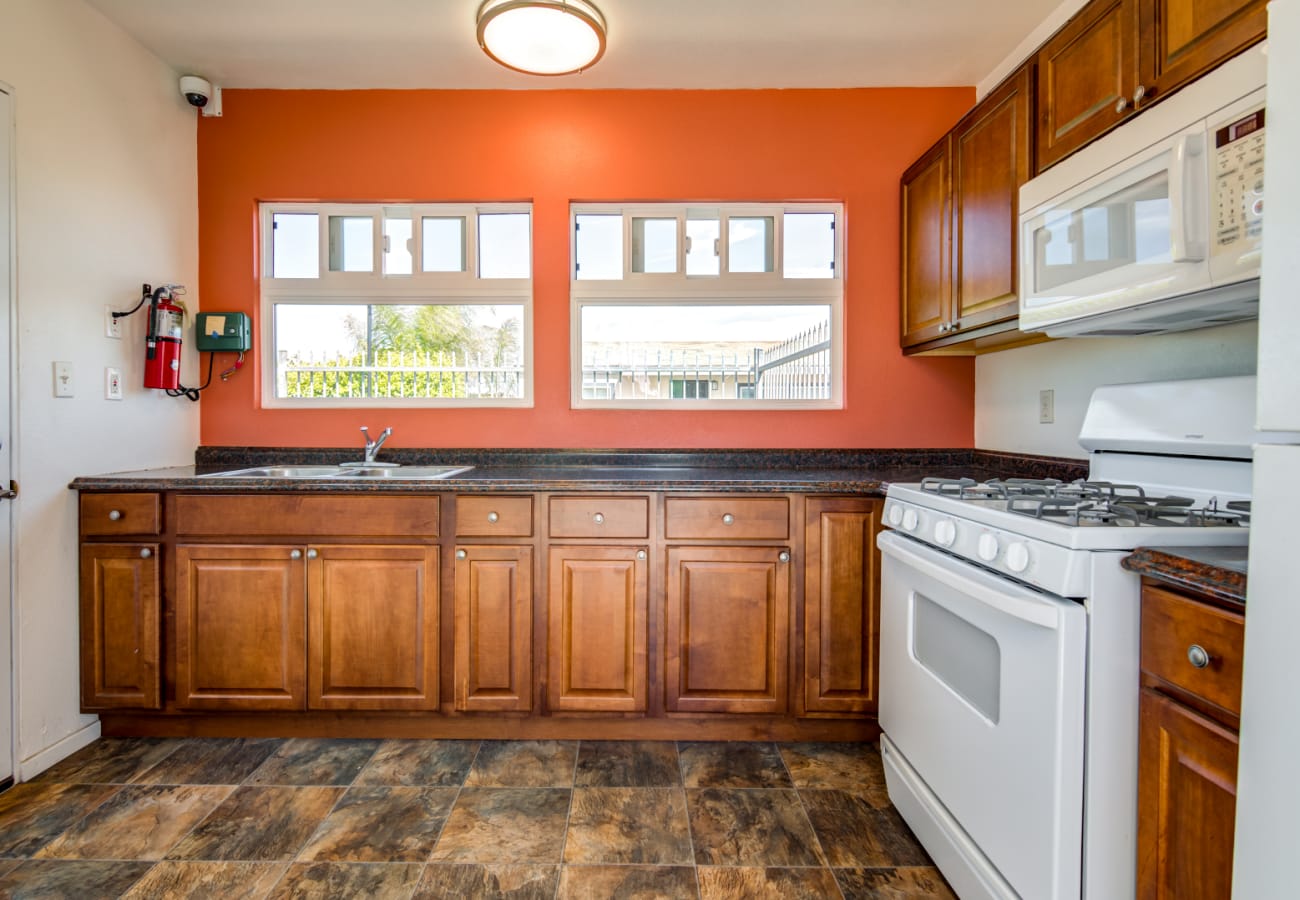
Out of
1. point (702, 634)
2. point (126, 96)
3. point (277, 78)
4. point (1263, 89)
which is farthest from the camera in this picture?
point (277, 78)

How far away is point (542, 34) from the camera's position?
1.90m

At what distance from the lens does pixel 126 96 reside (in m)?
2.25

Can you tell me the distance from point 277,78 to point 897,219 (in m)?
2.70

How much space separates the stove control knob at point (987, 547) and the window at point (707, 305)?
4.74ft

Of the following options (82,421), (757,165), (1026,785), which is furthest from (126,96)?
(1026,785)

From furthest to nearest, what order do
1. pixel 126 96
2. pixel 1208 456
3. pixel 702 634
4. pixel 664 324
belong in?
1. pixel 664 324
2. pixel 126 96
3. pixel 702 634
4. pixel 1208 456

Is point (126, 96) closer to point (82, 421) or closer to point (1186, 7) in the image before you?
point (82, 421)

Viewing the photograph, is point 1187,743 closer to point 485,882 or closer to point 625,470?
point 485,882

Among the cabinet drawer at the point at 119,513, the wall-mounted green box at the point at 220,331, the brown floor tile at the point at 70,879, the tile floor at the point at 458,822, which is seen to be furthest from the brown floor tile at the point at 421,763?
the wall-mounted green box at the point at 220,331

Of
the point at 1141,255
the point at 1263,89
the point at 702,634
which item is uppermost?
the point at 1263,89

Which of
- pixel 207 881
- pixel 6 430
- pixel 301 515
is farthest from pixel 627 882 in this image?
pixel 6 430

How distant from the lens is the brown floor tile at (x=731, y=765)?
6.14 feet

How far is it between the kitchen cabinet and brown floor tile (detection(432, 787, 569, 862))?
49.7 inches

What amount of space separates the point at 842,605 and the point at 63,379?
269 cm
